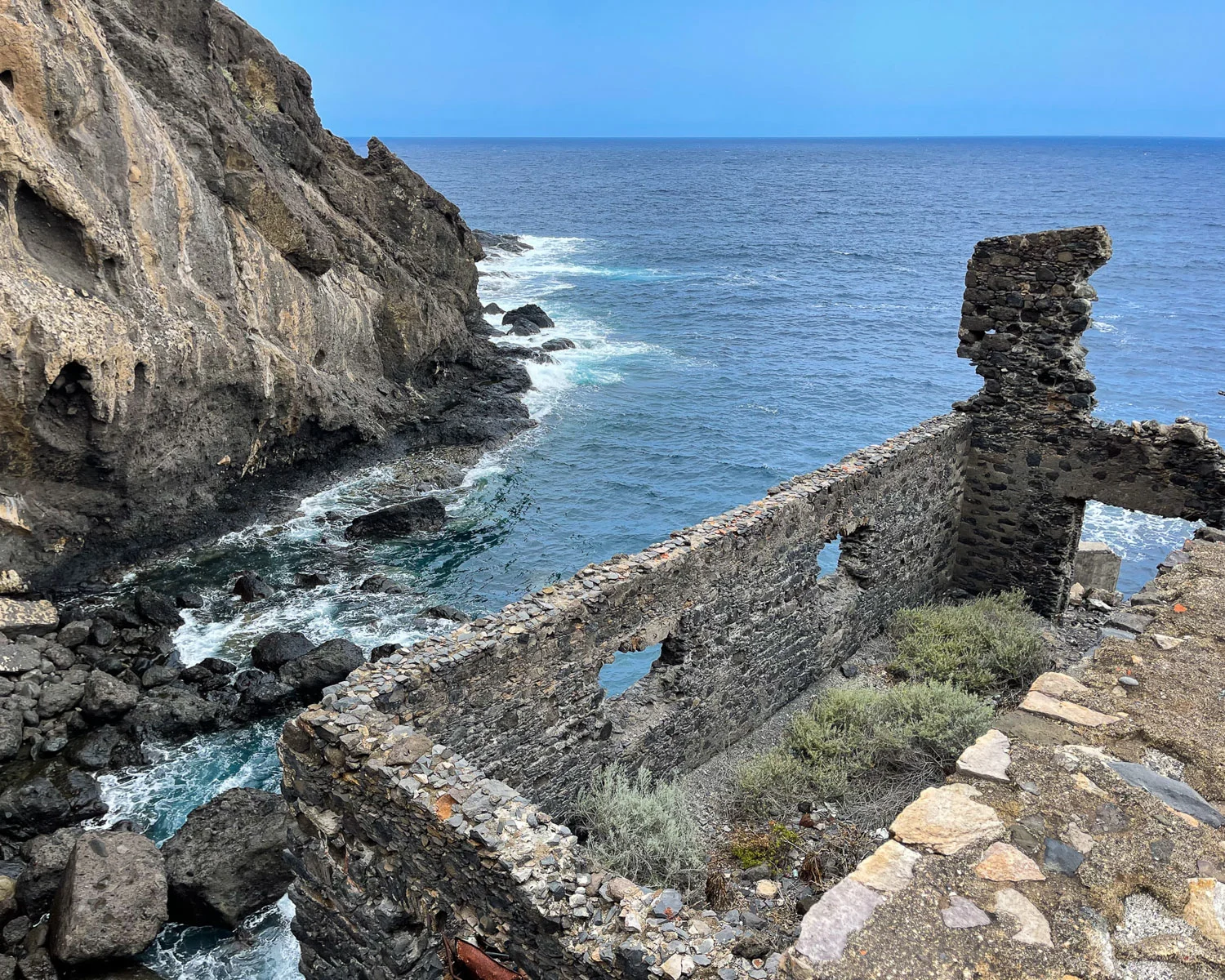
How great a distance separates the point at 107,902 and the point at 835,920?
9883 mm

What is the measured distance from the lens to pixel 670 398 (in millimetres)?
40688

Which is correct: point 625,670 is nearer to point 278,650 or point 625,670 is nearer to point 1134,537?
point 278,650

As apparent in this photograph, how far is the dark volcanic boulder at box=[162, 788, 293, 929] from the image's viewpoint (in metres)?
11.9

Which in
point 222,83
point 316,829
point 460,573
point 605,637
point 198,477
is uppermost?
point 222,83

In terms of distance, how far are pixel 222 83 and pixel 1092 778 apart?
2902 cm

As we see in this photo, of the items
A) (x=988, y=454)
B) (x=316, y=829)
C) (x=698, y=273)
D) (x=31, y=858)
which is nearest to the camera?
(x=316, y=829)

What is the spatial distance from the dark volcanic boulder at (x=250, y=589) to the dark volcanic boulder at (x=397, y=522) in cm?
338

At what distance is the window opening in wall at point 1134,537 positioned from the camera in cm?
2539

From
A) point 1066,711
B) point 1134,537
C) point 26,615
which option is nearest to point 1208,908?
point 1066,711

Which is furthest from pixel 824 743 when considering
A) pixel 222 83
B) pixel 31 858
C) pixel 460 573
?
pixel 222 83

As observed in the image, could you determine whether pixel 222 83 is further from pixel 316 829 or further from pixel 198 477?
pixel 316 829

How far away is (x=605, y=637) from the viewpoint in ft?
30.8

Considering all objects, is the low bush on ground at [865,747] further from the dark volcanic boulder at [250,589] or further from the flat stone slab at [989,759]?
the dark volcanic boulder at [250,589]

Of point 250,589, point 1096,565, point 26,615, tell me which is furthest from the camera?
point 250,589
